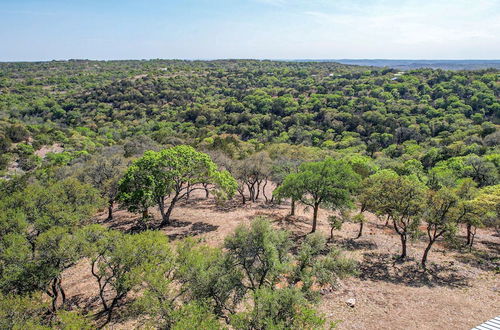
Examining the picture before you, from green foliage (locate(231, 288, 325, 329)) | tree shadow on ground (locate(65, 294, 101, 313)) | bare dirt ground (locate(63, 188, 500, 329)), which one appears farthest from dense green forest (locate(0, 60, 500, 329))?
bare dirt ground (locate(63, 188, 500, 329))

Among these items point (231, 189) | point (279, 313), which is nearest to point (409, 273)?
point (279, 313)

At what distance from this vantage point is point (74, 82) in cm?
16262

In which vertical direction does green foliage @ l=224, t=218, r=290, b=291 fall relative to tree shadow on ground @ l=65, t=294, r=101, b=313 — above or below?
above

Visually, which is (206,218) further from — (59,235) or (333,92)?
(333,92)

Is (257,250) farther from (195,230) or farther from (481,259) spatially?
(481,259)

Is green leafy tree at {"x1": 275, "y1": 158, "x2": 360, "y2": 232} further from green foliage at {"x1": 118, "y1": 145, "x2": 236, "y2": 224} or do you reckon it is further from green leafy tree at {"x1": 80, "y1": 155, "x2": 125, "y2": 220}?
green leafy tree at {"x1": 80, "y1": 155, "x2": 125, "y2": 220}

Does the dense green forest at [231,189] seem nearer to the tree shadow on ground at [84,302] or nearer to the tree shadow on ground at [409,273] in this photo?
A: the tree shadow on ground at [84,302]

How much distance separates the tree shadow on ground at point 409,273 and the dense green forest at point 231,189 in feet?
2.67

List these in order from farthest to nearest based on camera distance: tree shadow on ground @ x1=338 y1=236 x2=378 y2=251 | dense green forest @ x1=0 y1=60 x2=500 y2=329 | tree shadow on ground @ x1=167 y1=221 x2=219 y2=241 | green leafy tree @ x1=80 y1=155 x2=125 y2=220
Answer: green leafy tree @ x1=80 y1=155 x2=125 y2=220 < tree shadow on ground @ x1=167 y1=221 x2=219 y2=241 < tree shadow on ground @ x1=338 y1=236 x2=378 y2=251 < dense green forest @ x1=0 y1=60 x2=500 y2=329

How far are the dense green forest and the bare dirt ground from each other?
972 mm

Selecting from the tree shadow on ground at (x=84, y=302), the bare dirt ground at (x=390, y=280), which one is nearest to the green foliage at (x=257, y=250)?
the bare dirt ground at (x=390, y=280)

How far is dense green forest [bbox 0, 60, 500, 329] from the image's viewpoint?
509 inches

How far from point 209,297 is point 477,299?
16082 mm

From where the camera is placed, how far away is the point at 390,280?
63.1 feet
